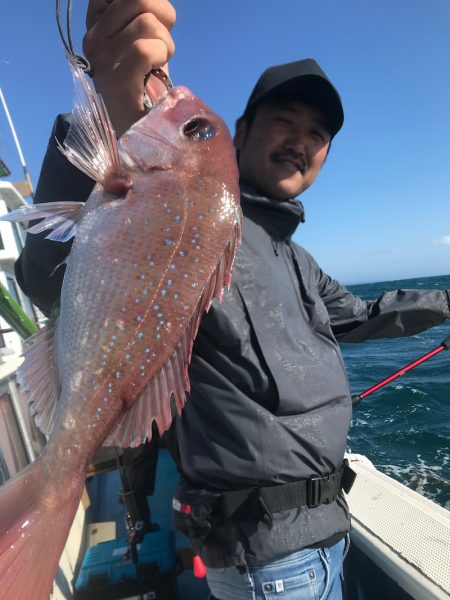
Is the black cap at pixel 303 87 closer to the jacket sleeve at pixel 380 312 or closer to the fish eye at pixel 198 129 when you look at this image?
the fish eye at pixel 198 129

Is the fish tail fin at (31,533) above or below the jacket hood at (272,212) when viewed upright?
below

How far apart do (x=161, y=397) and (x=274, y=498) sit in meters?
0.75

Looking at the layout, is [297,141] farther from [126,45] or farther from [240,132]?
[126,45]

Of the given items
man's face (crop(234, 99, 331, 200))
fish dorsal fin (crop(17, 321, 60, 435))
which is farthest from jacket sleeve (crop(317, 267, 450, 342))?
fish dorsal fin (crop(17, 321, 60, 435))

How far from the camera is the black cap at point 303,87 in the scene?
80.7 inches

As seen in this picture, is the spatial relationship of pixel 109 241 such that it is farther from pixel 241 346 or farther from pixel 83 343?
pixel 241 346

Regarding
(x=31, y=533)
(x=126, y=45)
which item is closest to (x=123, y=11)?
(x=126, y=45)

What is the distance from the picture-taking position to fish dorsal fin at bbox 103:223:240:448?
1.18 m

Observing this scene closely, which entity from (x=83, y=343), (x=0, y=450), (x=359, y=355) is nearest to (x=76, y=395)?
(x=83, y=343)

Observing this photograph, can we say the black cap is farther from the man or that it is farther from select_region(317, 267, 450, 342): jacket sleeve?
select_region(317, 267, 450, 342): jacket sleeve

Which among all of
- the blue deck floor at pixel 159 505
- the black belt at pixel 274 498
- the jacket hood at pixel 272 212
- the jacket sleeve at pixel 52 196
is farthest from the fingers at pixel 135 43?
the blue deck floor at pixel 159 505

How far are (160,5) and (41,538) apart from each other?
156 centimetres

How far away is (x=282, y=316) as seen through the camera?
180 cm

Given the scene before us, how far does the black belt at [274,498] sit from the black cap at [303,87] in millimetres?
1861
